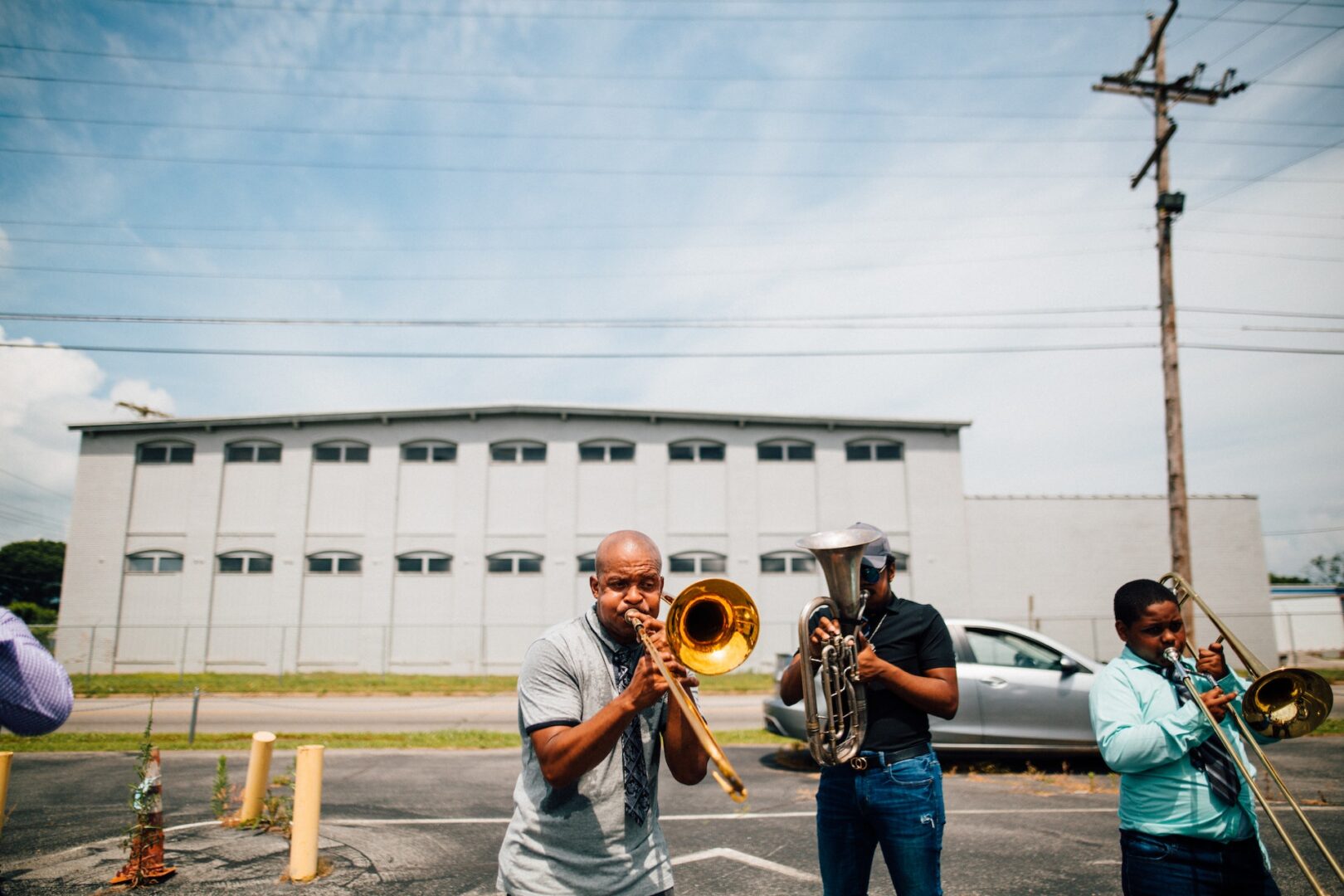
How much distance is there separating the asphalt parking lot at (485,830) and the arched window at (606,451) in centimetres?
1897

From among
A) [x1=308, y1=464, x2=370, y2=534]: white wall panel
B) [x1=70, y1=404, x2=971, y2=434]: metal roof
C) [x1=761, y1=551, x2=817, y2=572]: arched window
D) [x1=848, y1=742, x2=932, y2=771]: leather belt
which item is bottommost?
[x1=848, y1=742, x2=932, y2=771]: leather belt

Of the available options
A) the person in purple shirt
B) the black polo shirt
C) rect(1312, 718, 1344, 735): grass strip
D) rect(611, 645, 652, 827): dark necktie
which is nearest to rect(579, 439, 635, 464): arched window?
rect(1312, 718, 1344, 735): grass strip

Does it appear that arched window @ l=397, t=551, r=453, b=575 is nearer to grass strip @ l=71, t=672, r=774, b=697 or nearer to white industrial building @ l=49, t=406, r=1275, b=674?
white industrial building @ l=49, t=406, r=1275, b=674

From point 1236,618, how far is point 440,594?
28.1m

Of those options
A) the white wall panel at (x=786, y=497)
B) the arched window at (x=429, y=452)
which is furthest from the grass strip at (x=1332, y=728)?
the arched window at (x=429, y=452)

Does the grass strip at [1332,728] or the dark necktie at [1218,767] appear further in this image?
the grass strip at [1332,728]

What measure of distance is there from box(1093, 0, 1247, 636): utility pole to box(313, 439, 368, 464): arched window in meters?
25.2

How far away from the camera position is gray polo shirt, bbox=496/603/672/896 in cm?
253

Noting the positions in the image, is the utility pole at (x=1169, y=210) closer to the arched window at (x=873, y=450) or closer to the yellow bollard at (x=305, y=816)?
the yellow bollard at (x=305, y=816)

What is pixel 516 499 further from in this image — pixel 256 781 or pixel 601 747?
pixel 601 747

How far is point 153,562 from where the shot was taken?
28703mm

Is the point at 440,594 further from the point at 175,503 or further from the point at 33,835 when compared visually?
the point at 33,835

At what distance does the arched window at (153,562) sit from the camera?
93.9 feet

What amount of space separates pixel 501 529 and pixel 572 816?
88.1 feet
